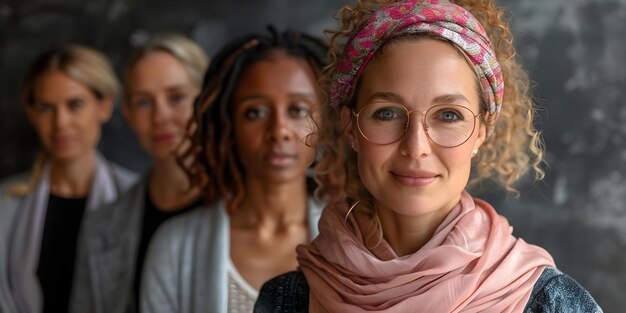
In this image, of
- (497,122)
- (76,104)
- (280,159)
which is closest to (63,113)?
(76,104)

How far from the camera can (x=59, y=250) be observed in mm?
3182

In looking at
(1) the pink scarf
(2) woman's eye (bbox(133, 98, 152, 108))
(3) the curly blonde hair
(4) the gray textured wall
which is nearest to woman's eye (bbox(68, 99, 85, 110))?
(2) woman's eye (bbox(133, 98, 152, 108))

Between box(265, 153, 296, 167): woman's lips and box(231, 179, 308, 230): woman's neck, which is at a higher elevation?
box(265, 153, 296, 167): woman's lips

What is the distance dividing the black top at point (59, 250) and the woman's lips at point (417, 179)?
6.89ft

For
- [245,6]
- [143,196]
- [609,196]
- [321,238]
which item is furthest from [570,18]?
[321,238]

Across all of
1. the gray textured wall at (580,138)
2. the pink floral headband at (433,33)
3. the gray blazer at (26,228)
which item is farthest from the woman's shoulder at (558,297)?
the gray blazer at (26,228)

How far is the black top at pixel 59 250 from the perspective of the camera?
10.2 ft

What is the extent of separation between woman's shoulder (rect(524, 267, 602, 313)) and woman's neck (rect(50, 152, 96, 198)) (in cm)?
234

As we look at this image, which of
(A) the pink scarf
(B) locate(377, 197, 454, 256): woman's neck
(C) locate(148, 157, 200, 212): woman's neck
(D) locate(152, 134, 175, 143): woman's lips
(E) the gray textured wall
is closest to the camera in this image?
(A) the pink scarf

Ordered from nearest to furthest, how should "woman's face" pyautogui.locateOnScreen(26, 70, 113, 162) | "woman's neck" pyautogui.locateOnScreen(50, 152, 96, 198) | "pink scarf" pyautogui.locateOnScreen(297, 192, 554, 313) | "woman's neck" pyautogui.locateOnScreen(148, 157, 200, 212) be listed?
"pink scarf" pyautogui.locateOnScreen(297, 192, 554, 313) < "woman's neck" pyautogui.locateOnScreen(148, 157, 200, 212) < "woman's face" pyautogui.locateOnScreen(26, 70, 113, 162) < "woman's neck" pyautogui.locateOnScreen(50, 152, 96, 198)

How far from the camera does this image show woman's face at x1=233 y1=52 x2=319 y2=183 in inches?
87.9

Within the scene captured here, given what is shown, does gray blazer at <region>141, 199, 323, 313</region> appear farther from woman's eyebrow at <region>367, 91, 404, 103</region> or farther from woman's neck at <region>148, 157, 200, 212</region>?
woman's eyebrow at <region>367, 91, 404, 103</region>

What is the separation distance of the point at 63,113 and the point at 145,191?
57cm

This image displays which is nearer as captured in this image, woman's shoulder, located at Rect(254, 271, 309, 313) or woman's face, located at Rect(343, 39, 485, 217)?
woman's face, located at Rect(343, 39, 485, 217)
